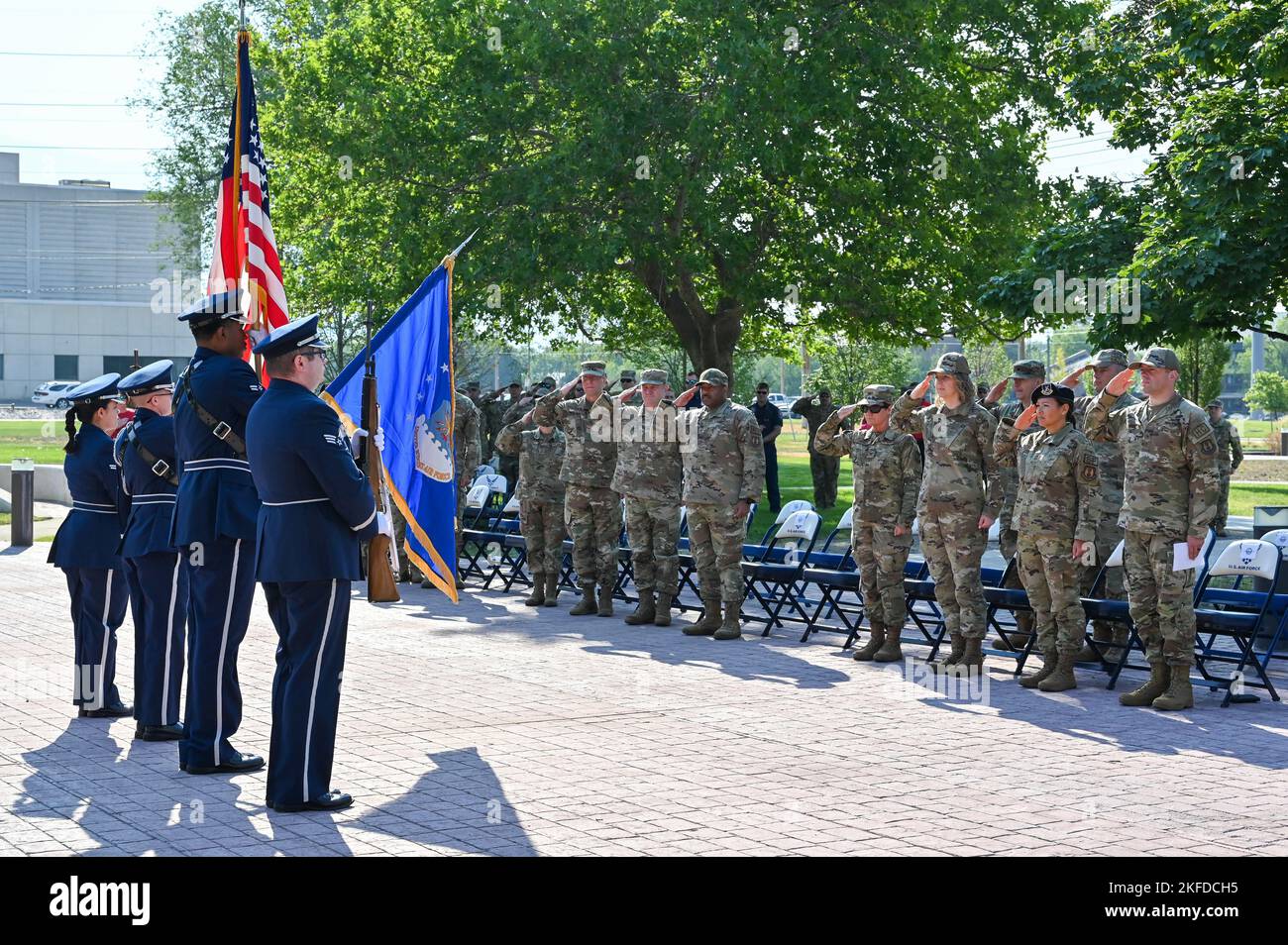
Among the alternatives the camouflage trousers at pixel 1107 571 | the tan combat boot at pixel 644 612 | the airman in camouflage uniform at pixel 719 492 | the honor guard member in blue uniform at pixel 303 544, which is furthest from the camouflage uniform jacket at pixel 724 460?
the honor guard member in blue uniform at pixel 303 544

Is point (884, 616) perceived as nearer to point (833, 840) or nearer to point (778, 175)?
point (833, 840)

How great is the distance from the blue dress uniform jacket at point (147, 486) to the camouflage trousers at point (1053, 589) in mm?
5763

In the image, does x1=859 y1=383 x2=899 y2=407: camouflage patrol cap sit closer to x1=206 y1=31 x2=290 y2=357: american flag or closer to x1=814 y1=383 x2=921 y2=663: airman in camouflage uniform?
x1=814 y1=383 x2=921 y2=663: airman in camouflage uniform

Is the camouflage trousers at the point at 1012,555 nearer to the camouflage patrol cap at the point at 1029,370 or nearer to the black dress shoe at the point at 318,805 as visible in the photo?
the camouflage patrol cap at the point at 1029,370

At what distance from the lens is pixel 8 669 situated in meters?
11.2

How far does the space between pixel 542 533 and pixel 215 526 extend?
25.7 feet

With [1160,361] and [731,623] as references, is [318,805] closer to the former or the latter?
[1160,361]

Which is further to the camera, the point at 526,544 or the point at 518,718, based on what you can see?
the point at 526,544

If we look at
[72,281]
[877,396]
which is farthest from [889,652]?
[72,281]

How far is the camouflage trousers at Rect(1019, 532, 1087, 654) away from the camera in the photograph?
34.6 feet

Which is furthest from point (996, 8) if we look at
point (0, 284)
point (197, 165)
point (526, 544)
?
point (0, 284)

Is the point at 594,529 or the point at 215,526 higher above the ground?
the point at 215,526

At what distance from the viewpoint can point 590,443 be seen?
14.5 m
